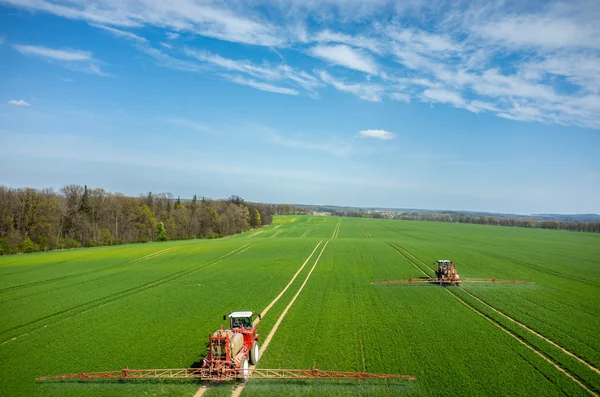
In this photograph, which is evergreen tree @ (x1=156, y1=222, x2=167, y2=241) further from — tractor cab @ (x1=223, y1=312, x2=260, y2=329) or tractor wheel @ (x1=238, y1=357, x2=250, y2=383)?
tractor wheel @ (x1=238, y1=357, x2=250, y2=383)

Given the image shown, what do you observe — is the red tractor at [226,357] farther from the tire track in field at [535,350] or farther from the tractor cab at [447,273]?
the tractor cab at [447,273]

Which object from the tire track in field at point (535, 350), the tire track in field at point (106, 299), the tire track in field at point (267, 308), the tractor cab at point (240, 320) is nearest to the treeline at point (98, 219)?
the tire track in field at point (106, 299)

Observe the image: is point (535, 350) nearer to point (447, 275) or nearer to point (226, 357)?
point (226, 357)

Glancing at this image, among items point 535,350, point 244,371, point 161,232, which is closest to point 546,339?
point 535,350

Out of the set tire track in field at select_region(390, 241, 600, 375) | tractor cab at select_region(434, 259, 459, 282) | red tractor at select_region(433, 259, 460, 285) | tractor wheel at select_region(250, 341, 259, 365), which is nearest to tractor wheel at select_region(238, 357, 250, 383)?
tractor wheel at select_region(250, 341, 259, 365)

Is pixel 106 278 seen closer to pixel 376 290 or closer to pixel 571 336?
pixel 376 290

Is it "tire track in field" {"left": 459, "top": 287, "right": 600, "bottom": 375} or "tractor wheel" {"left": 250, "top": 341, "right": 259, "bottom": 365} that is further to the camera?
"tractor wheel" {"left": 250, "top": 341, "right": 259, "bottom": 365}
